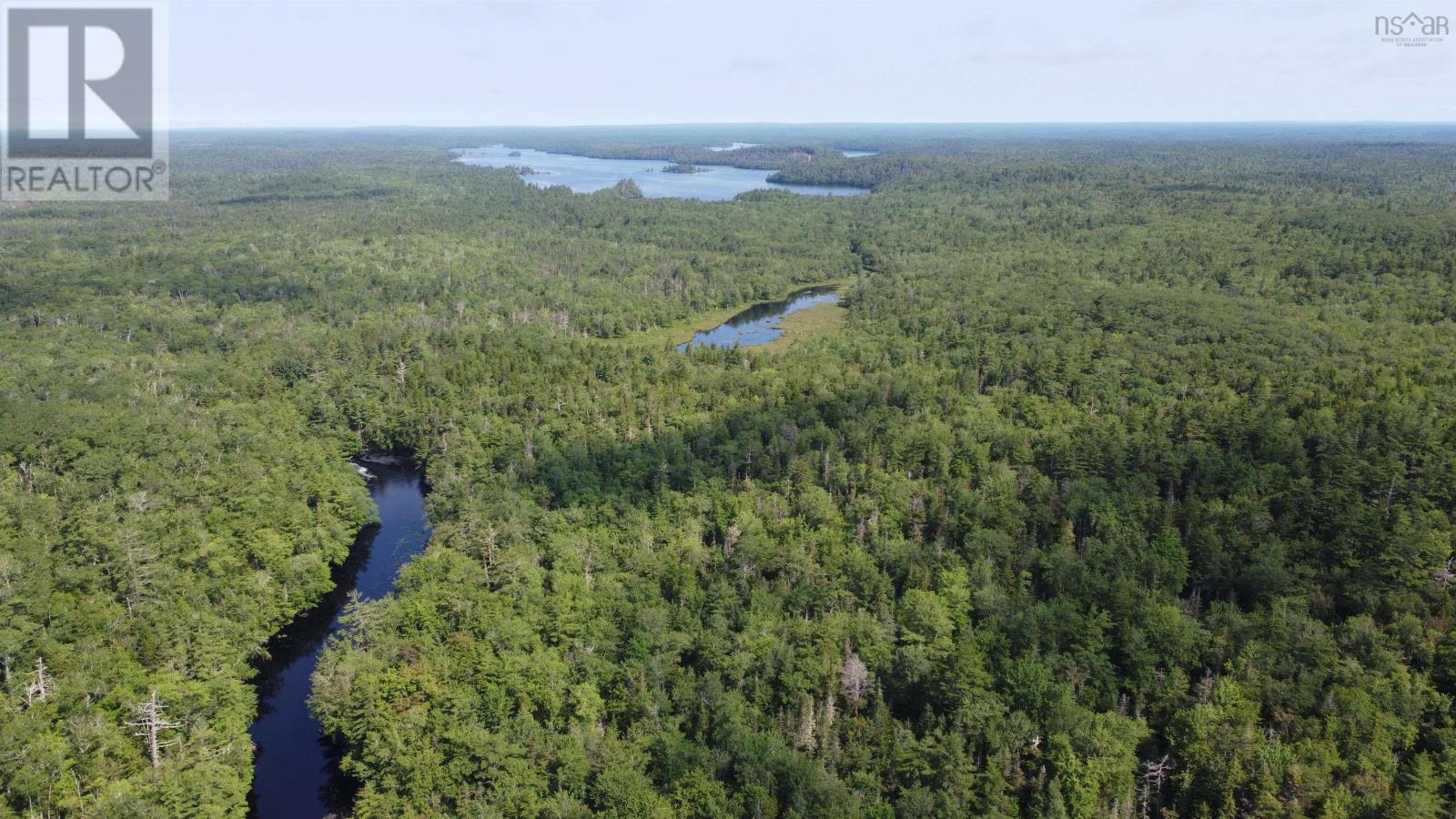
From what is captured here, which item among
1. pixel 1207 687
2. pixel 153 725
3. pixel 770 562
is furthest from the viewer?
pixel 770 562

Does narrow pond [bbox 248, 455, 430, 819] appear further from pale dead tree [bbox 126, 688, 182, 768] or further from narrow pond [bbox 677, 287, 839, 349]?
narrow pond [bbox 677, 287, 839, 349]

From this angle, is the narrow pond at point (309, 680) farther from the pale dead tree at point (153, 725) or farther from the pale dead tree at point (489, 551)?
the pale dead tree at point (489, 551)

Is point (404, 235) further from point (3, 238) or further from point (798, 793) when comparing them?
point (798, 793)

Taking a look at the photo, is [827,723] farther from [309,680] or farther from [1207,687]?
[309,680]

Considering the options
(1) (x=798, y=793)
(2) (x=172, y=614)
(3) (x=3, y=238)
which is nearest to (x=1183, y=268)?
(1) (x=798, y=793)

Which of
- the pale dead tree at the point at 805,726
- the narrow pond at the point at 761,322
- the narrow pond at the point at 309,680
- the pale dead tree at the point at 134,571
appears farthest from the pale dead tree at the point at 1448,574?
the narrow pond at the point at 761,322

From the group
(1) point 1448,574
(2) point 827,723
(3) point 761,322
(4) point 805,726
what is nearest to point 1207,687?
(1) point 1448,574

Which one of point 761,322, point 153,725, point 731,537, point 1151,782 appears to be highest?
point 761,322
